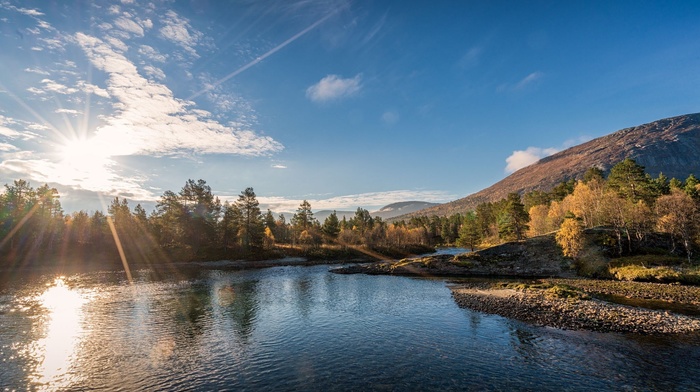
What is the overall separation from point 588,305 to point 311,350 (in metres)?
38.0

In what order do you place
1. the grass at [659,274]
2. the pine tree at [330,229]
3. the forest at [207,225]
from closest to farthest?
the grass at [659,274] → the forest at [207,225] → the pine tree at [330,229]

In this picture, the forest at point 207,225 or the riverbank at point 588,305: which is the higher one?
the forest at point 207,225

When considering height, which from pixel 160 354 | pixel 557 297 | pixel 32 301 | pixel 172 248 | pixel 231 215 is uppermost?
pixel 231 215

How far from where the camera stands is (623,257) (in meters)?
72.9

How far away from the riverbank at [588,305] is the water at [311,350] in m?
2.97

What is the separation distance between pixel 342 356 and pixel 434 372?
8.17m

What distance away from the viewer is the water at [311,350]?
76.9 feet

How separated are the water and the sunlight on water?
167 millimetres

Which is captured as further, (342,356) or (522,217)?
(522,217)

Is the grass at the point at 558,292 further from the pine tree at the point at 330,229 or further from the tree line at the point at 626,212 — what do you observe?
the pine tree at the point at 330,229

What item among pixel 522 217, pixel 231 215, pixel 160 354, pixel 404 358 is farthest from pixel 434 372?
pixel 231 215

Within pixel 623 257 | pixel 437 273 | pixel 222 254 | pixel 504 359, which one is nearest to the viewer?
pixel 504 359

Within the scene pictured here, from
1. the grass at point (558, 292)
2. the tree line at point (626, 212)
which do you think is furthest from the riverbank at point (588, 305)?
the tree line at point (626, 212)

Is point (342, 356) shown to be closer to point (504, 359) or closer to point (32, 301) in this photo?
point (504, 359)
